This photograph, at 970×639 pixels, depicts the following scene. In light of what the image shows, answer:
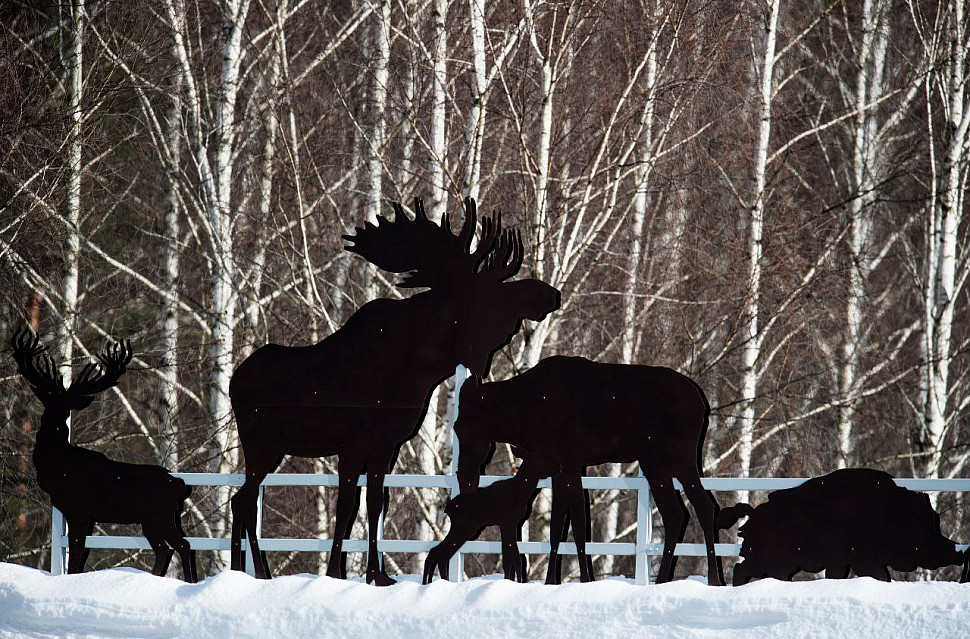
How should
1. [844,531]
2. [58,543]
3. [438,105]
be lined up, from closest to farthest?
[844,531] → [58,543] → [438,105]

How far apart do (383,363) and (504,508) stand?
1051 millimetres

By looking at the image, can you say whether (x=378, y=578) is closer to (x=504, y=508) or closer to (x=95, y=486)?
(x=504, y=508)

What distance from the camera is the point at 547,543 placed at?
22.6ft

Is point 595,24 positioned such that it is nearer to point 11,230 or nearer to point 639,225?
point 639,225

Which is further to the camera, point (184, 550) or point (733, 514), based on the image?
point (184, 550)

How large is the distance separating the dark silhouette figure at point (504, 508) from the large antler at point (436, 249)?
3.56 feet

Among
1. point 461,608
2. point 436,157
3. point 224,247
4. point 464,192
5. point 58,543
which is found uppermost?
point 436,157

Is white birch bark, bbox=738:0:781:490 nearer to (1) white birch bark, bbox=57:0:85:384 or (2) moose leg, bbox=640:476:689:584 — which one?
(2) moose leg, bbox=640:476:689:584

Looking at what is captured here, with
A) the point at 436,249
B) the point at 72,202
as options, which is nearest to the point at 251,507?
the point at 436,249

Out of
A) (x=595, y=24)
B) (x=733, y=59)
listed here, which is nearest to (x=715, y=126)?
(x=733, y=59)

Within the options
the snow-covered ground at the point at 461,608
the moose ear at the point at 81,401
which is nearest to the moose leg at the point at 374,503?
the snow-covered ground at the point at 461,608

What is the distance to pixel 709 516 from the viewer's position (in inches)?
251

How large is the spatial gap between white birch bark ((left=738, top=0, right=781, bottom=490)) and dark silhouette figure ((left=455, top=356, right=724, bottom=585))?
10.1 feet

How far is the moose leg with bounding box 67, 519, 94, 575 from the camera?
23.4 ft
